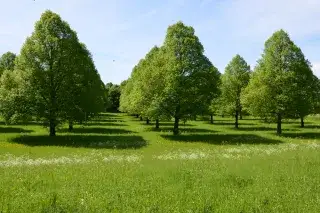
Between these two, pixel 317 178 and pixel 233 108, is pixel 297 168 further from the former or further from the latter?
pixel 233 108

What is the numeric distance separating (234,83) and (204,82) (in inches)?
1062

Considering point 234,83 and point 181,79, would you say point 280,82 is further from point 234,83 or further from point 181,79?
point 234,83

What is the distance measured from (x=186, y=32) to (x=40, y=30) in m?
20.7

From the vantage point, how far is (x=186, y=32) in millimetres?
52188

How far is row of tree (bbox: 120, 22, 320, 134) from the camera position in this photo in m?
50.1

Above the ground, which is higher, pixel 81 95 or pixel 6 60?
pixel 6 60

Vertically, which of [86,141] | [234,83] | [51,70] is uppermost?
[234,83]

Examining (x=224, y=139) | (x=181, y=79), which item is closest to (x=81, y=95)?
(x=181, y=79)

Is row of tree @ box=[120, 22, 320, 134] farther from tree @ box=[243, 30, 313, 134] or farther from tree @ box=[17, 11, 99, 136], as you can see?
tree @ box=[17, 11, 99, 136]

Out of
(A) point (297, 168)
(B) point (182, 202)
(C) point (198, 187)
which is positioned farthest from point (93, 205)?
(A) point (297, 168)

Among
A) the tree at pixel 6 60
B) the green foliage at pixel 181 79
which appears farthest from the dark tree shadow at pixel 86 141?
the tree at pixel 6 60

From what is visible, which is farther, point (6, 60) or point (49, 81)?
point (6, 60)

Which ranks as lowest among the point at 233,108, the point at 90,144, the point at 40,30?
the point at 90,144

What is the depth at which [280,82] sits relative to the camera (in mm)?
55312
